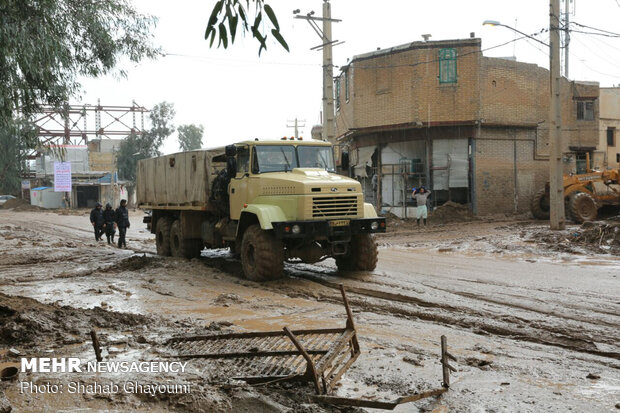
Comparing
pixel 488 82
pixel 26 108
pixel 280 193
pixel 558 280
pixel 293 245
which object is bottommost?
pixel 558 280

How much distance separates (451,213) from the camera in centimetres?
2617

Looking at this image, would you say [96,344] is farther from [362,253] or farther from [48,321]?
[362,253]

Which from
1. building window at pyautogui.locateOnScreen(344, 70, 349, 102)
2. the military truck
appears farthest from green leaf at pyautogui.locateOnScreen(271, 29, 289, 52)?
building window at pyautogui.locateOnScreen(344, 70, 349, 102)

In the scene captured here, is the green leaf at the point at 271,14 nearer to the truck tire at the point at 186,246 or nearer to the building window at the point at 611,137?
the truck tire at the point at 186,246

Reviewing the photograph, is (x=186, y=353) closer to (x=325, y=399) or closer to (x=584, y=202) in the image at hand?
(x=325, y=399)

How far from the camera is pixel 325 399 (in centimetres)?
452

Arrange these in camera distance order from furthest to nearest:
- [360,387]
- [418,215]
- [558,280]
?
[418,215], [558,280], [360,387]

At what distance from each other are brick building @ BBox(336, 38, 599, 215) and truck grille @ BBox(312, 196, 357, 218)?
50.0 ft

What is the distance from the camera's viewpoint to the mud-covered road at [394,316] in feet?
15.8

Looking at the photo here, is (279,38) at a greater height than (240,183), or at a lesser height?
greater

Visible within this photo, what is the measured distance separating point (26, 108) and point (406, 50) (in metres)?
19.1

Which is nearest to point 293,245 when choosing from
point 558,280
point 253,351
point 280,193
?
point 280,193

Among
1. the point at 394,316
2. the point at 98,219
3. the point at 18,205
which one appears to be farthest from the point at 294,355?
the point at 18,205

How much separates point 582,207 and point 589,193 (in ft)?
3.77
